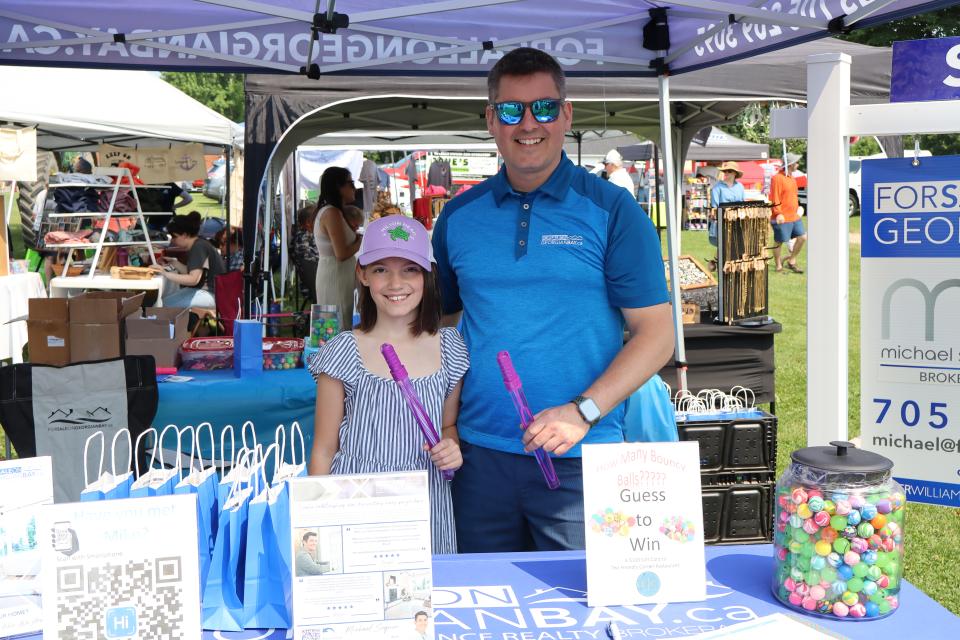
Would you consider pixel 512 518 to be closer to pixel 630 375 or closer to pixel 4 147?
pixel 630 375

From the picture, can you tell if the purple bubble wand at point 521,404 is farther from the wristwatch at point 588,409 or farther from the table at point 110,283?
the table at point 110,283

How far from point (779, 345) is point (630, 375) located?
740 cm

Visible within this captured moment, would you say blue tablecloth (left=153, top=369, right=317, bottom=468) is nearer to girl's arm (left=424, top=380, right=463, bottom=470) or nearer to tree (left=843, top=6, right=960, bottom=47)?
girl's arm (left=424, top=380, right=463, bottom=470)

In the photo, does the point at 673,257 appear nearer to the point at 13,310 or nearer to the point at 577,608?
the point at 577,608

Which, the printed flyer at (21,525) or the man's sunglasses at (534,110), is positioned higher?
the man's sunglasses at (534,110)

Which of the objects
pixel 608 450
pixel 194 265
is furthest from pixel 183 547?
pixel 194 265

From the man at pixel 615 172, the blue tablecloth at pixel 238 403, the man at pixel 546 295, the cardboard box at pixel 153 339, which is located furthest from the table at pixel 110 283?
the man at pixel 546 295

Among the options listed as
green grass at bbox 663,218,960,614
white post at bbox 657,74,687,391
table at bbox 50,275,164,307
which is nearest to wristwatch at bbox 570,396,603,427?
white post at bbox 657,74,687,391

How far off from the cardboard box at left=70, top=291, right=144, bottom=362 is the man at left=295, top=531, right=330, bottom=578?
302 centimetres

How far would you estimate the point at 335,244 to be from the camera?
21.9 feet

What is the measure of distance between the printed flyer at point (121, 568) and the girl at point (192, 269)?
20.0ft

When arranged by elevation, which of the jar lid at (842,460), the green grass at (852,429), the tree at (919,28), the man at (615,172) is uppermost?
the tree at (919,28)

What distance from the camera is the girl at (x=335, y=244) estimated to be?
21.8 ft

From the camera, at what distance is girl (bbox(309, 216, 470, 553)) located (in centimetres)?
203
